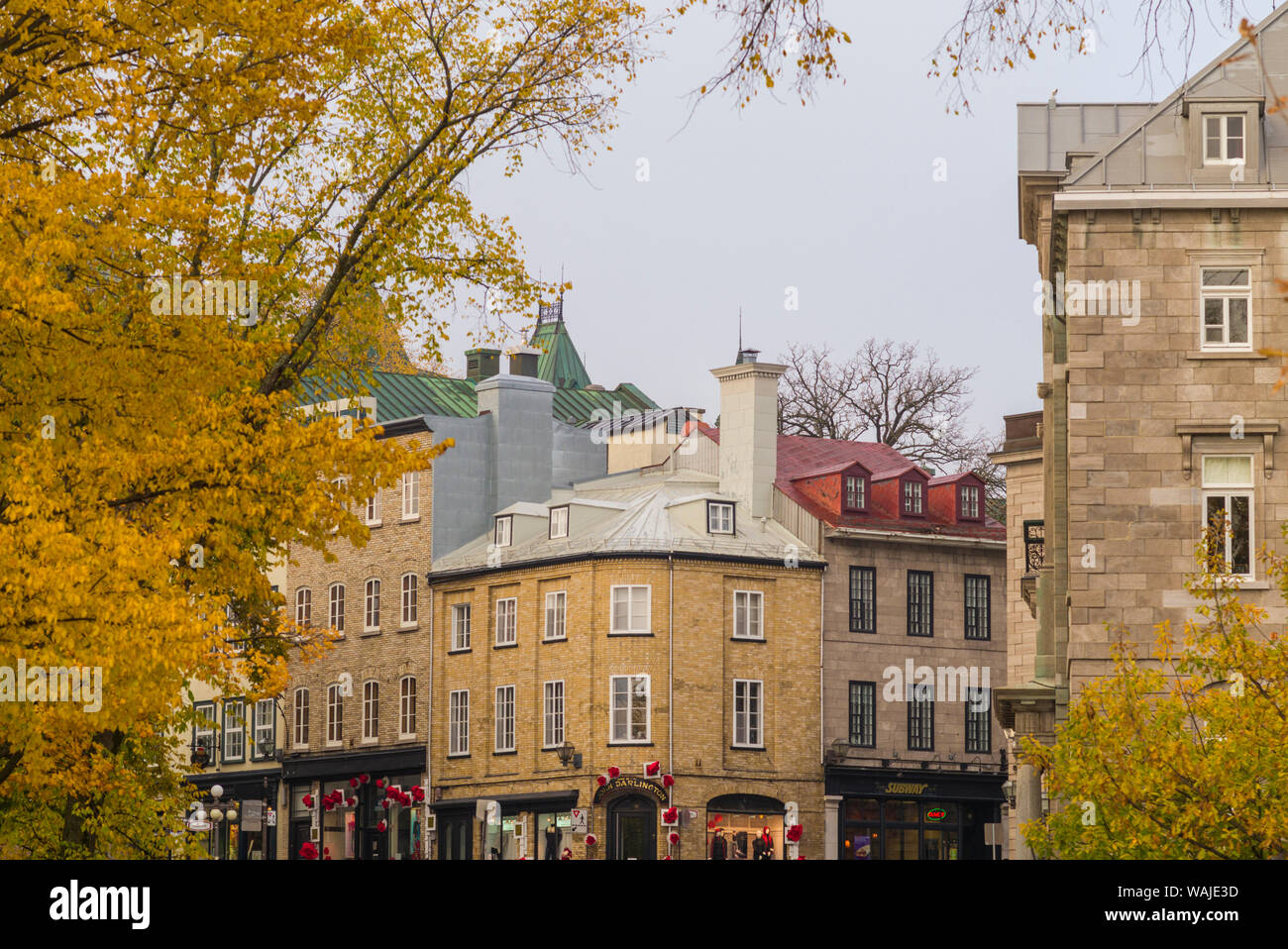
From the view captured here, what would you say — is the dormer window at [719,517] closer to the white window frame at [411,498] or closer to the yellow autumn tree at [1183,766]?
the white window frame at [411,498]

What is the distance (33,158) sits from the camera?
15.7m

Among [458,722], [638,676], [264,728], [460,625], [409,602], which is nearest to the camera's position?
[638,676]

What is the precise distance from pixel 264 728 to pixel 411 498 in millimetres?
10426

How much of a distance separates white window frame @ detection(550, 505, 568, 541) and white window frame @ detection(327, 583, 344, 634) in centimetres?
880

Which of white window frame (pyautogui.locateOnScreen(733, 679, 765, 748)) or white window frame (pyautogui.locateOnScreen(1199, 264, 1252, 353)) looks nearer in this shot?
white window frame (pyautogui.locateOnScreen(1199, 264, 1252, 353))

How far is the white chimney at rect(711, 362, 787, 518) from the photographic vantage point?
58.3 metres

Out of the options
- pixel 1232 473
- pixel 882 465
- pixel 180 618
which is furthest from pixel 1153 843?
pixel 882 465

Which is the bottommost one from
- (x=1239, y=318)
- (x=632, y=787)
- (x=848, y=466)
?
(x=632, y=787)

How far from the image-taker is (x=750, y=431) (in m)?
58.9

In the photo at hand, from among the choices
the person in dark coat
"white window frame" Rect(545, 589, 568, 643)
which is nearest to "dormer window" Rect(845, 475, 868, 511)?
"white window frame" Rect(545, 589, 568, 643)

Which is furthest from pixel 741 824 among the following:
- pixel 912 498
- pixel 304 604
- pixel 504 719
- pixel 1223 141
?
pixel 1223 141

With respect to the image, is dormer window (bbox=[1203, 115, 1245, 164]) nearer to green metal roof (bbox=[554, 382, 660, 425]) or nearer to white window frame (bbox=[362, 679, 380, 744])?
white window frame (bbox=[362, 679, 380, 744])

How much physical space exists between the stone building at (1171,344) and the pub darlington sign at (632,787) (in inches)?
956

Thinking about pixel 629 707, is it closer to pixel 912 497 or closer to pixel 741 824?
pixel 741 824
